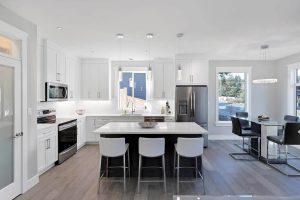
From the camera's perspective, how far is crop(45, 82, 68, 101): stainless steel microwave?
486 centimetres

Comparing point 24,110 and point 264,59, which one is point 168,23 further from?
point 264,59

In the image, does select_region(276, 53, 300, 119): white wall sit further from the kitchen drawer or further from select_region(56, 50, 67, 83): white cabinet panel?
the kitchen drawer

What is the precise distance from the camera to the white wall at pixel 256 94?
24.2ft

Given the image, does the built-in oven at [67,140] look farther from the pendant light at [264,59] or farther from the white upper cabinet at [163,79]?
the pendant light at [264,59]

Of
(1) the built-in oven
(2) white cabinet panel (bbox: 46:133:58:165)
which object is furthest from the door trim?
(1) the built-in oven

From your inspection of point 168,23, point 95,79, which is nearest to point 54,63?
point 95,79

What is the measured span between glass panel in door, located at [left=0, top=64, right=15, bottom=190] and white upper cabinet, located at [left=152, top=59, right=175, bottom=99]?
434 cm

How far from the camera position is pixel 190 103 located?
20.7 feet

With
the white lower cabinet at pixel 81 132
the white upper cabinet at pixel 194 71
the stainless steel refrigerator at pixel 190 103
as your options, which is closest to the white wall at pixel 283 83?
the white upper cabinet at pixel 194 71

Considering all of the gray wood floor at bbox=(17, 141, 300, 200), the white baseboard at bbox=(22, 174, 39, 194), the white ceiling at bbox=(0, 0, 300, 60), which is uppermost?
the white ceiling at bbox=(0, 0, 300, 60)

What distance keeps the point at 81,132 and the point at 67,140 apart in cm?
112

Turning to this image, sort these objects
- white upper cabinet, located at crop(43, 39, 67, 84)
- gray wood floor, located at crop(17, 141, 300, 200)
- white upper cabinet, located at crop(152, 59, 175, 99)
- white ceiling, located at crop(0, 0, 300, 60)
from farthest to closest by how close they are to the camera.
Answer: white upper cabinet, located at crop(152, 59, 175, 99)
white upper cabinet, located at crop(43, 39, 67, 84)
gray wood floor, located at crop(17, 141, 300, 200)
white ceiling, located at crop(0, 0, 300, 60)

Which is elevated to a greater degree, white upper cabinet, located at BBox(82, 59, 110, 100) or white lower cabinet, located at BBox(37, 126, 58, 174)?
white upper cabinet, located at BBox(82, 59, 110, 100)

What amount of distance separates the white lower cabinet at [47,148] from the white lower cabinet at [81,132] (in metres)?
1.40
